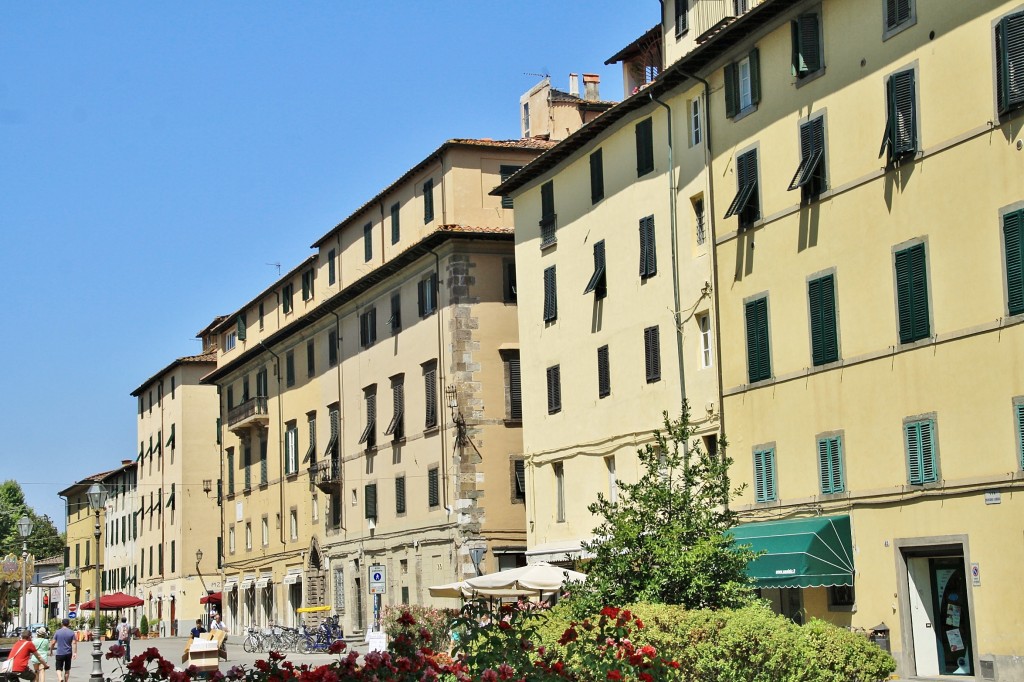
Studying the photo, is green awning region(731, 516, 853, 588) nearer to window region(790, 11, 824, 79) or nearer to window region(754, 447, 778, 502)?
window region(754, 447, 778, 502)

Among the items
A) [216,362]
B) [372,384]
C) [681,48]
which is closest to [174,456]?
[216,362]

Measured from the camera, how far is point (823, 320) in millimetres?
31531

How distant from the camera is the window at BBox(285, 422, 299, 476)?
216ft

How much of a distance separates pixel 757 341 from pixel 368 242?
26688 mm

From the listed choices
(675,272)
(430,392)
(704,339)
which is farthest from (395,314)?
(704,339)

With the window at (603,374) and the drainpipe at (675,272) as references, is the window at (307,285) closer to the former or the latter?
the window at (603,374)

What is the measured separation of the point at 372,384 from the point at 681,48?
22.4m

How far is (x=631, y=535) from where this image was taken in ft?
76.9

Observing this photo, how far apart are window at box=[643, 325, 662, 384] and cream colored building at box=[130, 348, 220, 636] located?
47269mm

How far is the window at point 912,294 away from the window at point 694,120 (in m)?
8.70

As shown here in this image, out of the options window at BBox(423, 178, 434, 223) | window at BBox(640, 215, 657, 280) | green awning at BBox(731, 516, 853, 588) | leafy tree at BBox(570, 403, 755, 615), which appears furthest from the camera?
window at BBox(423, 178, 434, 223)

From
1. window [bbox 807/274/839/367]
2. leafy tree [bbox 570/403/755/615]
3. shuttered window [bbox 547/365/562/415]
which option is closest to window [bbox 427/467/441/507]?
shuttered window [bbox 547/365/562/415]

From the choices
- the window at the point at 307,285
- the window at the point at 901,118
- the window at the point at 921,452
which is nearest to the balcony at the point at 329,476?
the window at the point at 307,285

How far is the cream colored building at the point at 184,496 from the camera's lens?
279ft
